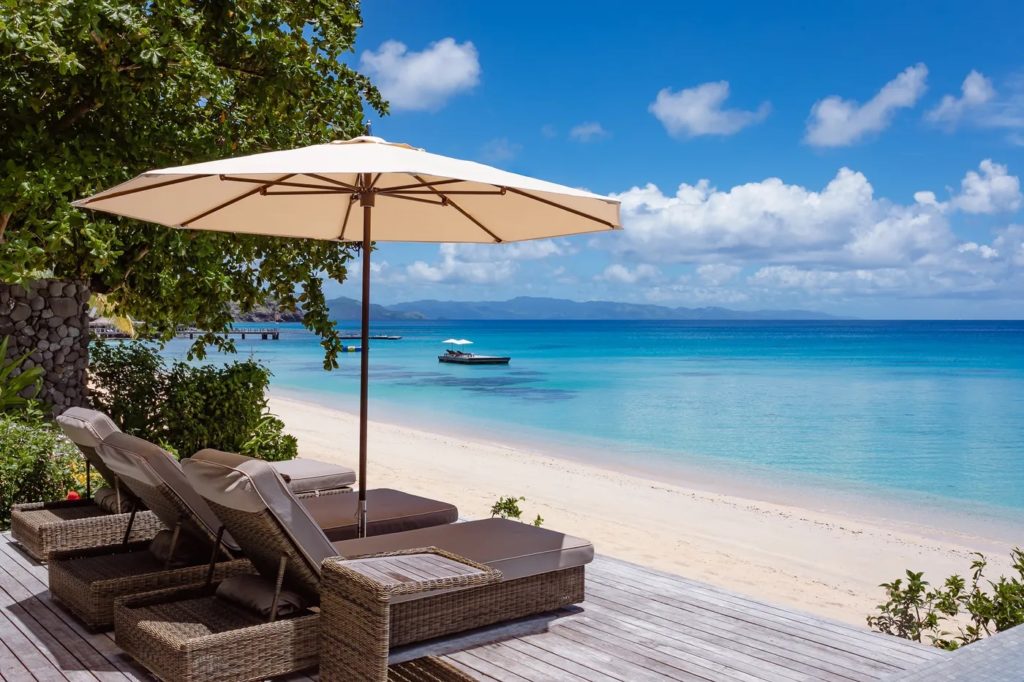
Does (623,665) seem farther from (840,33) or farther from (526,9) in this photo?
(840,33)

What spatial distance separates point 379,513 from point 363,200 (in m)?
1.80

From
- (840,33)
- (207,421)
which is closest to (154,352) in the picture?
(207,421)

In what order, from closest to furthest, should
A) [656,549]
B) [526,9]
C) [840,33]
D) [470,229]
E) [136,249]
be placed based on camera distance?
[470,229], [136,249], [656,549], [526,9], [840,33]

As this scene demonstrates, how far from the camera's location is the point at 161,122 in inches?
328

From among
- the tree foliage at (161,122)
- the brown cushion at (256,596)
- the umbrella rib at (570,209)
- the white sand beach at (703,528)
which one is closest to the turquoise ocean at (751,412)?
the white sand beach at (703,528)

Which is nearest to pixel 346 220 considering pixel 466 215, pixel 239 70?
pixel 466 215

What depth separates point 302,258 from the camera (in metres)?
10.1

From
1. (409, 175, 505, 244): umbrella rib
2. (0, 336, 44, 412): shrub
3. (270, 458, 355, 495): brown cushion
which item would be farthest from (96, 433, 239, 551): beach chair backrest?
(0, 336, 44, 412): shrub

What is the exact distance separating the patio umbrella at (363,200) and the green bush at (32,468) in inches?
91.1

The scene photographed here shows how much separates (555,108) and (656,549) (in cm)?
6828

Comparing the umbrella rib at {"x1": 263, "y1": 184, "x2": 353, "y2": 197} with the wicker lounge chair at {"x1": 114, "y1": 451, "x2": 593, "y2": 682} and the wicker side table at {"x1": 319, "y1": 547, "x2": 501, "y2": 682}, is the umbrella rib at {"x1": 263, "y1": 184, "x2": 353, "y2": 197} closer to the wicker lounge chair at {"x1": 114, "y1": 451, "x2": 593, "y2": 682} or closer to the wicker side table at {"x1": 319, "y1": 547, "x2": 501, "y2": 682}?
the wicker lounge chair at {"x1": 114, "y1": 451, "x2": 593, "y2": 682}

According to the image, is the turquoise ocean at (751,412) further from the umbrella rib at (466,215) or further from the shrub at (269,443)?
the umbrella rib at (466,215)

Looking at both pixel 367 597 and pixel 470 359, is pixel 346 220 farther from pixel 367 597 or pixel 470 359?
pixel 470 359

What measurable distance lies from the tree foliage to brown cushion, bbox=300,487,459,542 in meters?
3.23
